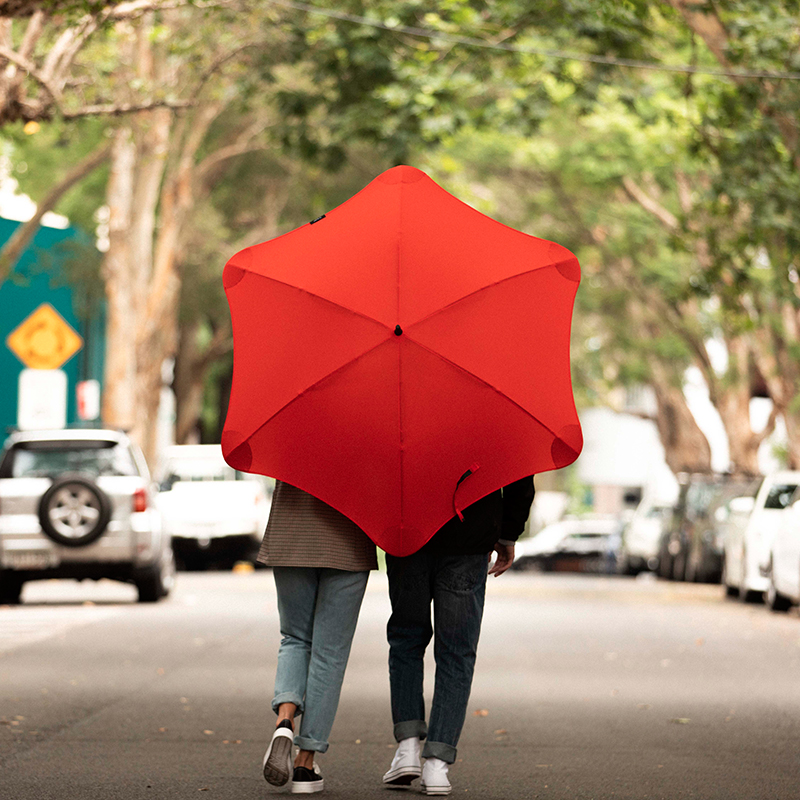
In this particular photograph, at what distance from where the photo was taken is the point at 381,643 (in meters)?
13.2

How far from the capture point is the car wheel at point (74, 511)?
623 inches

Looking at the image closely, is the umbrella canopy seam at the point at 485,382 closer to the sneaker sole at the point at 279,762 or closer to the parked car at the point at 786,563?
the sneaker sole at the point at 279,762

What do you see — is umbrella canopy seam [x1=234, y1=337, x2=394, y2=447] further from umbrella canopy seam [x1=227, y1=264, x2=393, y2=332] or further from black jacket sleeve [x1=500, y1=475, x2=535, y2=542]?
black jacket sleeve [x1=500, y1=475, x2=535, y2=542]

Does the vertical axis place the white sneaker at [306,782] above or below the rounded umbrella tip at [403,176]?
below

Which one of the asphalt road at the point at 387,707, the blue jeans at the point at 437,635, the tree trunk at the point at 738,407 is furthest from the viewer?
the tree trunk at the point at 738,407

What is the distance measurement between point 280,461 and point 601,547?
38850 millimetres

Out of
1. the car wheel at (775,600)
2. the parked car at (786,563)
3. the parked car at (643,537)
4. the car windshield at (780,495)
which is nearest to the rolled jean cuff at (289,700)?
the parked car at (786,563)

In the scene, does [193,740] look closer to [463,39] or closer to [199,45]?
[463,39]

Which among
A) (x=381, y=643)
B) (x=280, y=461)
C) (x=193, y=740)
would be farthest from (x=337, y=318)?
(x=381, y=643)

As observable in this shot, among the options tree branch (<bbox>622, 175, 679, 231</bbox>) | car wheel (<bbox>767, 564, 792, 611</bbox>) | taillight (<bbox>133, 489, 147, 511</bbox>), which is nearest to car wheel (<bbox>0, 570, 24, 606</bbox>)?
taillight (<bbox>133, 489, 147, 511</bbox>)

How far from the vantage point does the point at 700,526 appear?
26.3 metres

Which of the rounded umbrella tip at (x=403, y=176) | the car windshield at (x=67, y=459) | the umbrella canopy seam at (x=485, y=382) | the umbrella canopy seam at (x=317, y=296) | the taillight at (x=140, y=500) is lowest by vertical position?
the taillight at (x=140, y=500)

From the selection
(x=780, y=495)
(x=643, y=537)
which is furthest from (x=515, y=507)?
(x=643, y=537)

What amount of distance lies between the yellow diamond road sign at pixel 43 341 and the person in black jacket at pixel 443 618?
1365cm
